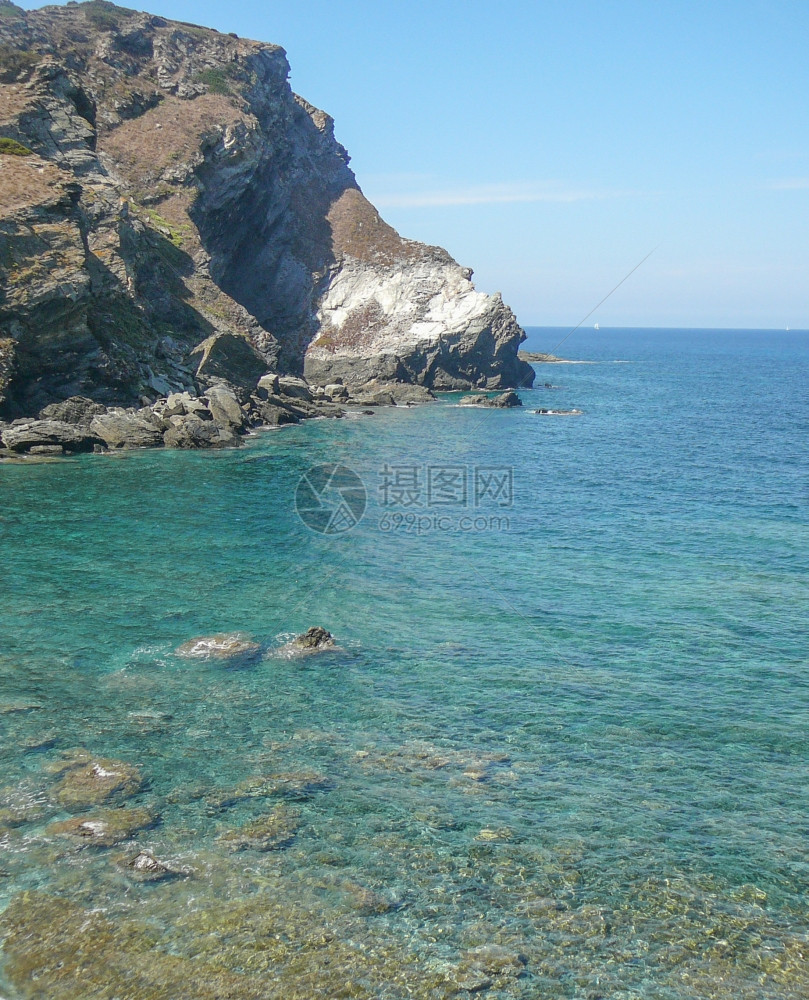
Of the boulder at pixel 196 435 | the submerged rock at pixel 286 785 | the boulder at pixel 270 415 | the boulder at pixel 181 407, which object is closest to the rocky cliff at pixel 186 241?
the boulder at pixel 181 407

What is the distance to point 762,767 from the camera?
1950cm

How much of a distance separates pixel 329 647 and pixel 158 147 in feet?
272

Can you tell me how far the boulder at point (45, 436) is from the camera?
53.2 meters

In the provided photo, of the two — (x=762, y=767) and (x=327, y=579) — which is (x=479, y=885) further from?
(x=327, y=579)

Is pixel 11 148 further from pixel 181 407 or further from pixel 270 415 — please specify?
pixel 270 415

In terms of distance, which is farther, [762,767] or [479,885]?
[762,767]

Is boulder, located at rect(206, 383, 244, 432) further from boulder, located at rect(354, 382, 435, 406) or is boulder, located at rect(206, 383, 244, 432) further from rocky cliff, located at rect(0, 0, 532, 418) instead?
boulder, located at rect(354, 382, 435, 406)

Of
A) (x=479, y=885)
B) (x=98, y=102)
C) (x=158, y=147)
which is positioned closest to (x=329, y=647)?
(x=479, y=885)

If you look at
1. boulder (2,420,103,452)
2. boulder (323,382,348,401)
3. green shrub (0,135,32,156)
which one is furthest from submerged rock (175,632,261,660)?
boulder (323,382,348,401)

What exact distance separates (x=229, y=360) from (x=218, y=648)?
53.2 meters

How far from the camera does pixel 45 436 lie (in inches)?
2121

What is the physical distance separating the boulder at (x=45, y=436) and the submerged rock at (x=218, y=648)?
33131mm

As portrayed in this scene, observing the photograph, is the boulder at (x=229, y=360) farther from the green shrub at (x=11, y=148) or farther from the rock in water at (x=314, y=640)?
the rock in water at (x=314, y=640)

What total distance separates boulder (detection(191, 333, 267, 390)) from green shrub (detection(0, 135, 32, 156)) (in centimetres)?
1946
